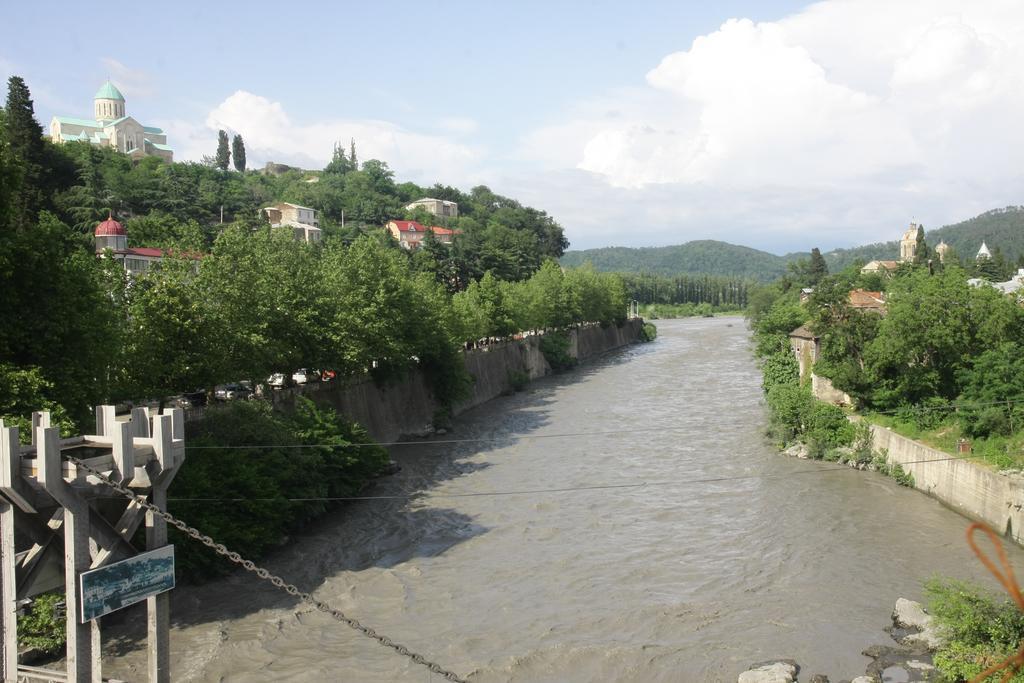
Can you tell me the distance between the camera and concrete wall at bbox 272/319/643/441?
2867cm

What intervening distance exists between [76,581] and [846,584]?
14.4 meters

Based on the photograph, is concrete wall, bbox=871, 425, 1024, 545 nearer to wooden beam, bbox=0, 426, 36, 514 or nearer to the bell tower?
wooden beam, bbox=0, 426, 36, 514

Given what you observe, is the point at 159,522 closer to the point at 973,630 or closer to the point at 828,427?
the point at 973,630

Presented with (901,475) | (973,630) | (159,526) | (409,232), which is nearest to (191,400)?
(159,526)

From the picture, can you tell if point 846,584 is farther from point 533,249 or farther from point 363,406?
point 533,249

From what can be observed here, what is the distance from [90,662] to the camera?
9055 millimetres

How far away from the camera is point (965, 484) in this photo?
20.8m

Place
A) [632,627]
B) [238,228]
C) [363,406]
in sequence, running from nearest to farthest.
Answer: [632,627], [238,228], [363,406]

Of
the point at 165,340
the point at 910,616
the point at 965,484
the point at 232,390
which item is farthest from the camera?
the point at 232,390

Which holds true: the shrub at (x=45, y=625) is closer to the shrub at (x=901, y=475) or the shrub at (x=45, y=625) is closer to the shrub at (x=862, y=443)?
the shrub at (x=901, y=475)

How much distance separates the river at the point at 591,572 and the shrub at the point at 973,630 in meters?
1.75

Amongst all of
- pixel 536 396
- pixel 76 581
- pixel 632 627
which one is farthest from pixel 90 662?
pixel 536 396

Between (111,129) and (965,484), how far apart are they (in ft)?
313

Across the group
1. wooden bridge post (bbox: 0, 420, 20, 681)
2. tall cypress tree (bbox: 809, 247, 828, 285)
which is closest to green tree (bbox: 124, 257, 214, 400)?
wooden bridge post (bbox: 0, 420, 20, 681)
